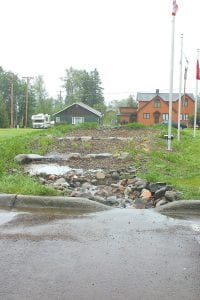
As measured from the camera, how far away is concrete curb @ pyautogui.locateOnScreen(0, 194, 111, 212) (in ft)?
21.8

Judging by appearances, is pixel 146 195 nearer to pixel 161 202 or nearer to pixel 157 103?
pixel 161 202

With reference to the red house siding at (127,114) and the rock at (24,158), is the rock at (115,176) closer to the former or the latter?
the rock at (24,158)

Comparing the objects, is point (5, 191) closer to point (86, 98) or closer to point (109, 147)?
point (109, 147)

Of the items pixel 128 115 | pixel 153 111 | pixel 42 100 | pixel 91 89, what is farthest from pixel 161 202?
pixel 42 100

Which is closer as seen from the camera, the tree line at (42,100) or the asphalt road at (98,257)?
the asphalt road at (98,257)

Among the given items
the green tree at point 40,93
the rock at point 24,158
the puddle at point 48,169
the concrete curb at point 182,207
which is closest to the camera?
the concrete curb at point 182,207

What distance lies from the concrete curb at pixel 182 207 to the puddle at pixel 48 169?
3.99m

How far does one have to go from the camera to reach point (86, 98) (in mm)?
105500

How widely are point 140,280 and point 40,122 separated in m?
84.8

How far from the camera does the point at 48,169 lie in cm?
1090

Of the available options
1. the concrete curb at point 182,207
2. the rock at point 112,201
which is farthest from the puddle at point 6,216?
the concrete curb at point 182,207

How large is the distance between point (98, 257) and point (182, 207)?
8.38 ft

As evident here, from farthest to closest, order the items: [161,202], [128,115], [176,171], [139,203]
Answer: [128,115]
[176,171]
[139,203]
[161,202]

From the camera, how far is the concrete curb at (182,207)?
6621mm
